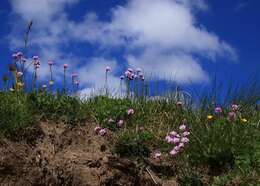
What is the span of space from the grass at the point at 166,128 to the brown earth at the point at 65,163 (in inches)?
6.5

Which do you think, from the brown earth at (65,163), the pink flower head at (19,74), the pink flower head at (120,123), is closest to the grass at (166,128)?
the pink flower head at (120,123)

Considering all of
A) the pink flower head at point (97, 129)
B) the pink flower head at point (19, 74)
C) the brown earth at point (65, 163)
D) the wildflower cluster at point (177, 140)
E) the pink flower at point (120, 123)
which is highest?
the pink flower head at point (19, 74)

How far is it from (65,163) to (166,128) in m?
1.61

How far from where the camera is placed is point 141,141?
645 centimetres

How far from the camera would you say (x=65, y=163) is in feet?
19.4

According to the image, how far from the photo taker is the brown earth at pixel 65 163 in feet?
18.8

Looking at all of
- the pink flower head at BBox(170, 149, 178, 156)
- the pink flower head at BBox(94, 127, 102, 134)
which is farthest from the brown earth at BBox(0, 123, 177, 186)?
the pink flower head at BBox(170, 149, 178, 156)

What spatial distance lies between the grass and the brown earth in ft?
0.54

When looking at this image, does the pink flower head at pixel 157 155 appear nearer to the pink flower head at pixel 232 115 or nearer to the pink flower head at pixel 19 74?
the pink flower head at pixel 232 115

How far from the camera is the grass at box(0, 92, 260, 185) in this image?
6012 mm

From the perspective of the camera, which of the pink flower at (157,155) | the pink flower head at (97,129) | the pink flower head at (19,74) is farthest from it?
the pink flower head at (19,74)

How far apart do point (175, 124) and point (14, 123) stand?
2.07 meters

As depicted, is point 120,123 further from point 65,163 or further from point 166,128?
point 65,163

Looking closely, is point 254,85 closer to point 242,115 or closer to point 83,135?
point 242,115
